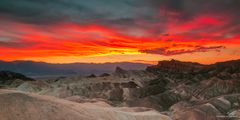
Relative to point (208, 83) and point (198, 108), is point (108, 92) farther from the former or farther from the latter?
point (198, 108)

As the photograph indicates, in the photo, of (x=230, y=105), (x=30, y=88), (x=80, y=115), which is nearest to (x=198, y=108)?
(x=230, y=105)

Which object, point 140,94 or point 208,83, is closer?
point 140,94

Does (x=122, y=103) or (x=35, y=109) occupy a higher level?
(x=35, y=109)

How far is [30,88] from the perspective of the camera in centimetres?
19550

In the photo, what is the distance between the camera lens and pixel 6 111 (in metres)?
42.8

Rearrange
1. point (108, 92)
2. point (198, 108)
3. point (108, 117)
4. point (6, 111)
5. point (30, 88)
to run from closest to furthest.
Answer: point (6, 111), point (108, 117), point (198, 108), point (108, 92), point (30, 88)

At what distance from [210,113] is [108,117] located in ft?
212

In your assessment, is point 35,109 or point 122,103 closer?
point 35,109

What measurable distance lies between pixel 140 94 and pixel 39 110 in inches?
5446

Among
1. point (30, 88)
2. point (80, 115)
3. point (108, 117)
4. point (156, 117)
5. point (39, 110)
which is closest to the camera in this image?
point (39, 110)

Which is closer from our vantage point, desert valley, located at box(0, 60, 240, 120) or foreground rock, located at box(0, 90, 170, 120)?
foreground rock, located at box(0, 90, 170, 120)

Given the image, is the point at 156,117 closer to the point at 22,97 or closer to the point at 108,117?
the point at 108,117

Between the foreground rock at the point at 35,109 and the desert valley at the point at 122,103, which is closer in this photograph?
the foreground rock at the point at 35,109

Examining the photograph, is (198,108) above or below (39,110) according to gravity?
below
